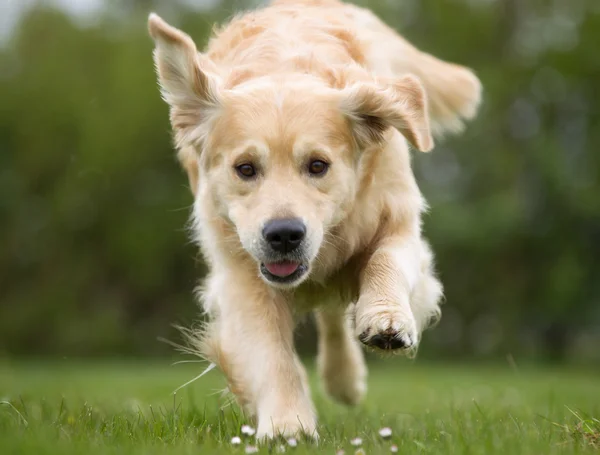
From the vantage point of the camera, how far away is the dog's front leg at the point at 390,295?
3783 millimetres

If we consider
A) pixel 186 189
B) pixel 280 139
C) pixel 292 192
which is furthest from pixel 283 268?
pixel 186 189

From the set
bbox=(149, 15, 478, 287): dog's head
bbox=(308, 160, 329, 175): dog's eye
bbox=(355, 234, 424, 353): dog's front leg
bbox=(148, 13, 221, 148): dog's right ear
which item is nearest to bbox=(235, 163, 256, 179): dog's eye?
bbox=(149, 15, 478, 287): dog's head

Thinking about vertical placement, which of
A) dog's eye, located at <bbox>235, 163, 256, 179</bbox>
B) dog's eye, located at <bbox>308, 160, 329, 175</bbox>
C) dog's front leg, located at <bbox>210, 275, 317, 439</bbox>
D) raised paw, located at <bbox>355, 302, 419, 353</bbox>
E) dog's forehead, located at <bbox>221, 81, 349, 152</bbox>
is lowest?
dog's front leg, located at <bbox>210, 275, 317, 439</bbox>

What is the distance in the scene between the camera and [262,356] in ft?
13.5

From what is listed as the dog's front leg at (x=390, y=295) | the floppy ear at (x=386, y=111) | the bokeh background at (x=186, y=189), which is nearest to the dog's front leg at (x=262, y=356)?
the dog's front leg at (x=390, y=295)

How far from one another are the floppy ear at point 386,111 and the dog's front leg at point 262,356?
3.08 ft

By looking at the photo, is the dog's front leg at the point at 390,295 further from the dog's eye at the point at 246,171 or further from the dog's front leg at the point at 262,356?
the dog's eye at the point at 246,171

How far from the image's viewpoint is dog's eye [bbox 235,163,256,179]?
4.10 meters

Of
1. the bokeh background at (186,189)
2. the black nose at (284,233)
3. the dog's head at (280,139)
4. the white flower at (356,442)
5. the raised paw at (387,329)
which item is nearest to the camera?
the white flower at (356,442)

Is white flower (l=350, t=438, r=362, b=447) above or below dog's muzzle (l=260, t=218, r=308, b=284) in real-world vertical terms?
below

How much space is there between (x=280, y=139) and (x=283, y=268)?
60cm

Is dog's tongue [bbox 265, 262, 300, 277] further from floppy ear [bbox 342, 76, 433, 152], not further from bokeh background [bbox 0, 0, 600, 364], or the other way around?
bokeh background [bbox 0, 0, 600, 364]

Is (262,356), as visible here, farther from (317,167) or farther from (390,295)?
(317,167)

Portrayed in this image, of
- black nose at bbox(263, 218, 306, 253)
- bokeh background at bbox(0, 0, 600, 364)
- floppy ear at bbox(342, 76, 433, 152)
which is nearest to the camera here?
black nose at bbox(263, 218, 306, 253)
